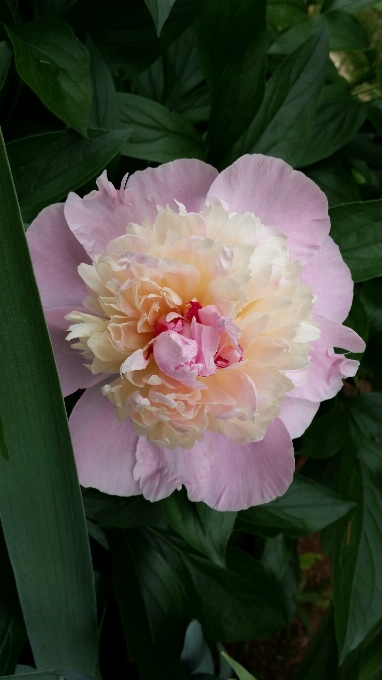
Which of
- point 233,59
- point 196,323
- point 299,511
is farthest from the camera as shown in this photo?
point 299,511

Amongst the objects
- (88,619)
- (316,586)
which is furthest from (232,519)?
(316,586)

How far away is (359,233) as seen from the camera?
0.38 meters

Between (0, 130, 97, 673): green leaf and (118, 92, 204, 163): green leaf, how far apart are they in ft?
0.67

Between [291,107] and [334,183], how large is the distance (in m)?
0.11

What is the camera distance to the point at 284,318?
0.93 ft

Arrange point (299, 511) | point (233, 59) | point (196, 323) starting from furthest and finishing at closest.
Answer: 1. point (299, 511)
2. point (233, 59)
3. point (196, 323)

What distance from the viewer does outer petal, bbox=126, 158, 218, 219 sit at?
0.30 m

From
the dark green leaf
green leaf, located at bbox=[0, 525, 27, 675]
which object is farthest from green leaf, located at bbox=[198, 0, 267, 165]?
green leaf, located at bbox=[0, 525, 27, 675]

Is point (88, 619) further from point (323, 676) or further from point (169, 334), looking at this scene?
point (323, 676)

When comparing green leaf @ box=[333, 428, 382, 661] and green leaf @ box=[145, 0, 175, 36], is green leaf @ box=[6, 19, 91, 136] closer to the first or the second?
green leaf @ box=[145, 0, 175, 36]

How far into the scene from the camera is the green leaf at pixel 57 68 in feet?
1.11

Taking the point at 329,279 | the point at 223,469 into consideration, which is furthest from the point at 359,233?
the point at 223,469

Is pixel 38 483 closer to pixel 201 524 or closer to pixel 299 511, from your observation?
pixel 201 524

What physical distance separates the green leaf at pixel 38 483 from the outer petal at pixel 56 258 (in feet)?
0.23
